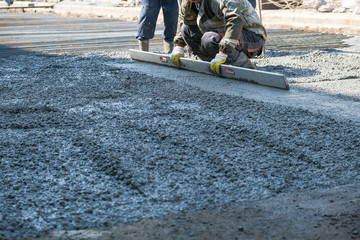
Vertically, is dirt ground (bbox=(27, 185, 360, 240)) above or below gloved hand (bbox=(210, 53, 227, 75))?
below

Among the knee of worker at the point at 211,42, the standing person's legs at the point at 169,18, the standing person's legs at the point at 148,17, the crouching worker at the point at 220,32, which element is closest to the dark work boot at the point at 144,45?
the standing person's legs at the point at 148,17

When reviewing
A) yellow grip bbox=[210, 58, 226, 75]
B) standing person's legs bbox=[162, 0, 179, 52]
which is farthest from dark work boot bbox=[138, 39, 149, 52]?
yellow grip bbox=[210, 58, 226, 75]

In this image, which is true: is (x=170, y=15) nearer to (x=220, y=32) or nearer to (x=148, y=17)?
(x=148, y=17)

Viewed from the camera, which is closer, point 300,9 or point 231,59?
point 231,59

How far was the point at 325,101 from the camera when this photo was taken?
12.0ft

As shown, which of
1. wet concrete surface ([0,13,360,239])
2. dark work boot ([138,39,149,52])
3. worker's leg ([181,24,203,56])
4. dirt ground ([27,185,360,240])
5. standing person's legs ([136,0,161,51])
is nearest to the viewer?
dirt ground ([27,185,360,240])

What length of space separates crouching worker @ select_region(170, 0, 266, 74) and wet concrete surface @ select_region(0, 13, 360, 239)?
1.00 ft

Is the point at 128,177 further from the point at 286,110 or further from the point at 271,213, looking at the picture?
the point at 286,110

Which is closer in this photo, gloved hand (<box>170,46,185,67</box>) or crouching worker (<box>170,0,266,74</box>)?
crouching worker (<box>170,0,266,74</box>)

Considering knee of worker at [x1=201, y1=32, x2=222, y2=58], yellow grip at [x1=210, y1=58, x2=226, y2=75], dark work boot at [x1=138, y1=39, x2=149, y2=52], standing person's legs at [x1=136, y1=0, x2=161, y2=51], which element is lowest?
yellow grip at [x1=210, y1=58, x2=226, y2=75]

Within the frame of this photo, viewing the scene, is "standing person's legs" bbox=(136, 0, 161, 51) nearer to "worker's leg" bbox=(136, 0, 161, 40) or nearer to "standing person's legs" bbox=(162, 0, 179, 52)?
"worker's leg" bbox=(136, 0, 161, 40)

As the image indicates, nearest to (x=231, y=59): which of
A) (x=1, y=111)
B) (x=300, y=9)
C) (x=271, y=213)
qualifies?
(x=1, y=111)

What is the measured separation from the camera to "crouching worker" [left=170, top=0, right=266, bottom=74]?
14.1 feet

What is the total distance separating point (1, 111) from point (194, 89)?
4.76ft
